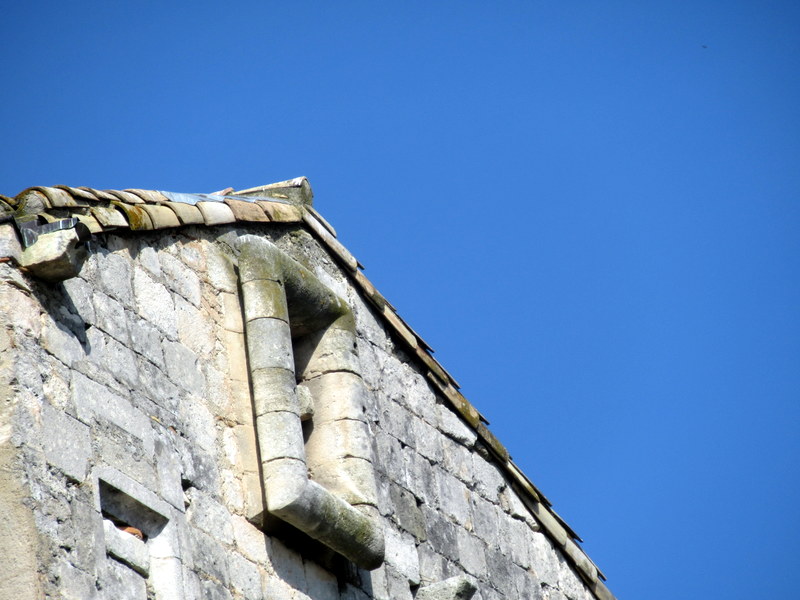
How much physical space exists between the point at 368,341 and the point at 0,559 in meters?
3.63

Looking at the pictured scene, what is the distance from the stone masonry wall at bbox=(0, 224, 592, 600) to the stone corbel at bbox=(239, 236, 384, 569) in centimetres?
10

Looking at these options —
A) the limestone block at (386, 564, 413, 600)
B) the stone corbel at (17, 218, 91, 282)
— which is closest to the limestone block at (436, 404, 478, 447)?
the limestone block at (386, 564, 413, 600)

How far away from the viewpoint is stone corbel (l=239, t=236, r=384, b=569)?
699 centimetres

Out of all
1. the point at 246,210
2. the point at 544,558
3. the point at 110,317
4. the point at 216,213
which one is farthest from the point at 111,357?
the point at 544,558

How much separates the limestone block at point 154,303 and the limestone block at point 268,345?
1.52 ft

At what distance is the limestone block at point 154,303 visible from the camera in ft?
22.3

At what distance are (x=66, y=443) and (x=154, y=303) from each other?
1.20 meters

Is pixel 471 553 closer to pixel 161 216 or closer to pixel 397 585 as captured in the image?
pixel 397 585

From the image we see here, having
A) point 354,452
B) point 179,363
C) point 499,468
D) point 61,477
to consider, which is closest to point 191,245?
point 179,363

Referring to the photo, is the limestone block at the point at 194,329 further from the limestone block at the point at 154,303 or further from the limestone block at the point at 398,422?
the limestone block at the point at 398,422

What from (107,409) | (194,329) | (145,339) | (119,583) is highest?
(194,329)

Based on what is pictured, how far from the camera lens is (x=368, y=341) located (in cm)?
874

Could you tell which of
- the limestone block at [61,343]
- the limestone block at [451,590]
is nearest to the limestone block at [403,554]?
the limestone block at [451,590]

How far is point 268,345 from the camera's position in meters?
7.33
